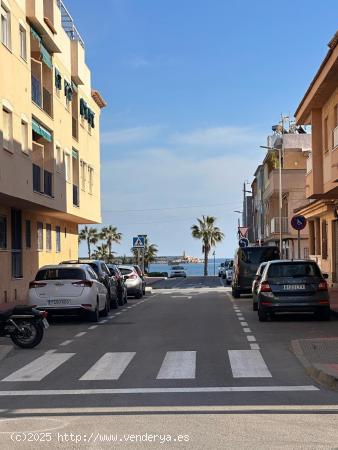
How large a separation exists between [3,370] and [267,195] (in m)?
57.2

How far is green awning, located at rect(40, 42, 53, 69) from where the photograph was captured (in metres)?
29.5

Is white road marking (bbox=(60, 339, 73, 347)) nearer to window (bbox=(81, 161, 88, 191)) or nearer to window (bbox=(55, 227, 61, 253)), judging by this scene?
window (bbox=(55, 227, 61, 253))

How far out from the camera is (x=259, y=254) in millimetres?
31000

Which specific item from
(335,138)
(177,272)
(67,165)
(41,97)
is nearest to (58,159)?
(67,165)

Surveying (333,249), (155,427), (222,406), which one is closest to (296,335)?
(222,406)

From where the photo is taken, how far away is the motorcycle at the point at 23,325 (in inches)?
530

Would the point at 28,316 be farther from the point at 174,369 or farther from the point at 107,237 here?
the point at 107,237

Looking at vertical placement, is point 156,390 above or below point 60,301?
below

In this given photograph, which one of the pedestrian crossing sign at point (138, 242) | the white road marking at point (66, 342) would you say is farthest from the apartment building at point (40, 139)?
the white road marking at point (66, 342)

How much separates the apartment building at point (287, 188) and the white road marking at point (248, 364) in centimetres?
4194

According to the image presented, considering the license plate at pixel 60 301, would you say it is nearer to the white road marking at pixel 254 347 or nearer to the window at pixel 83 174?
the white road marking at pixel 254 347

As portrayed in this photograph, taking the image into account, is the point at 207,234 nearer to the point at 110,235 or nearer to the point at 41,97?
the point at 110,235

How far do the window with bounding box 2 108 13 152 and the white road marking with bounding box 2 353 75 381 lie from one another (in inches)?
493

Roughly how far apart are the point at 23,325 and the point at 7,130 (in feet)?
39.7
